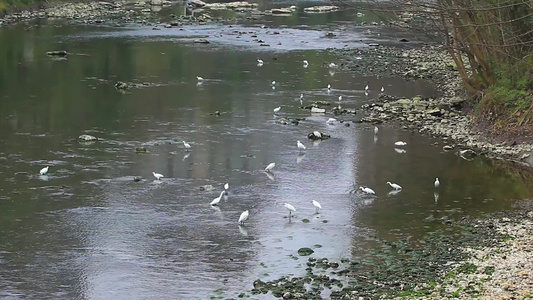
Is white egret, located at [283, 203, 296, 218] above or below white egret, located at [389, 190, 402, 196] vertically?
above

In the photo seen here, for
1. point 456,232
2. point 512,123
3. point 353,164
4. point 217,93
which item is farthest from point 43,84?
point 456,232

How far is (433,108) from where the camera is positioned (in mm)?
28328

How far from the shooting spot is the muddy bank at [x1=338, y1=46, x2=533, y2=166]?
23391mm

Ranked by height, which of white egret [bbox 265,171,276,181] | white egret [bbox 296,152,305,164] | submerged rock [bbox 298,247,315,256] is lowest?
white egret [bbox 296,152,305,164]

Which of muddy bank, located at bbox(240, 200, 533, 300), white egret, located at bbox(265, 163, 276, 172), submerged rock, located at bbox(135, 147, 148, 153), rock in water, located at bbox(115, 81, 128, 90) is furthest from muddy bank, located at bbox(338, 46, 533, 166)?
rock in water, located at bbox(115, 81, 128, 90)

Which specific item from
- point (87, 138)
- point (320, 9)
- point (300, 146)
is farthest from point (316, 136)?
point (320, 9)

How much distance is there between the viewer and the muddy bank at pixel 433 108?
23.4 metres

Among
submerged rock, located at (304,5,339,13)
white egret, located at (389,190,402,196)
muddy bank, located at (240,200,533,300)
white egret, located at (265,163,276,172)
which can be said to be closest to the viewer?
muddy bank, located at (240,200,533,300)

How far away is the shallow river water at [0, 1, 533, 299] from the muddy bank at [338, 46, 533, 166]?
0.78m

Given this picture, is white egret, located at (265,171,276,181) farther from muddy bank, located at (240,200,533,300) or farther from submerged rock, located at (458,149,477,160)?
submerged rock, located at (458,149,477,160)

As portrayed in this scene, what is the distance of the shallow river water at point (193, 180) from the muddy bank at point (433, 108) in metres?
0.78

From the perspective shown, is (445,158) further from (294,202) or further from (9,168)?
(9,168)

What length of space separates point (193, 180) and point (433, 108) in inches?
435

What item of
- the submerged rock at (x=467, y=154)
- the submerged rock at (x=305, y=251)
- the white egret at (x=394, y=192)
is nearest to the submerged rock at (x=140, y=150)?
the white egret at (x=394, y=192)
